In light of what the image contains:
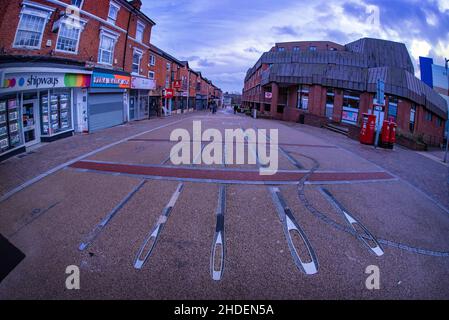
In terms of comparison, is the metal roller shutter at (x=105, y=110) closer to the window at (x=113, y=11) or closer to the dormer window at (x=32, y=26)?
the dormer window at (x=32, y=26)

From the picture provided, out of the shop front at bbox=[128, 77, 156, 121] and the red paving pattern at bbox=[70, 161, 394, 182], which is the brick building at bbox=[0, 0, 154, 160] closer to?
the shop front at bbox=[128, 77, 156, 121]

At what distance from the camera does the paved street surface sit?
325 cm

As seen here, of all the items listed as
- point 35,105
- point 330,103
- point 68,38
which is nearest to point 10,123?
point 35,105

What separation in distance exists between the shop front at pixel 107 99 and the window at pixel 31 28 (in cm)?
366

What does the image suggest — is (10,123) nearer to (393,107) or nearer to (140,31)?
(140,31)

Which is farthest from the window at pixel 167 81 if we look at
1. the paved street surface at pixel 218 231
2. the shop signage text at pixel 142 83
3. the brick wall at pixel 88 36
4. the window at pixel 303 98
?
the paved street surface at pixel 218 231

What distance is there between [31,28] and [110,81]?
21.2 feet

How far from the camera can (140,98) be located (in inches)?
990

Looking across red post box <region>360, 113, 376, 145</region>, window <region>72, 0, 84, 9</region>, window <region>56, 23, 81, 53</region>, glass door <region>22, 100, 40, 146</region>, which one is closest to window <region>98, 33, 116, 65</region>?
window <region>72, 0, 84, 9</region>

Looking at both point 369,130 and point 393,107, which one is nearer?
point 369,130

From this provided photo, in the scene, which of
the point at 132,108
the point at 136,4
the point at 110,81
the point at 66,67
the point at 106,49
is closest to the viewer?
the point at 66,67

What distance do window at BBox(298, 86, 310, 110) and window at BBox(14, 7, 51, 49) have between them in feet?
85.1

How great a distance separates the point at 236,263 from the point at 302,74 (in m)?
29.5
